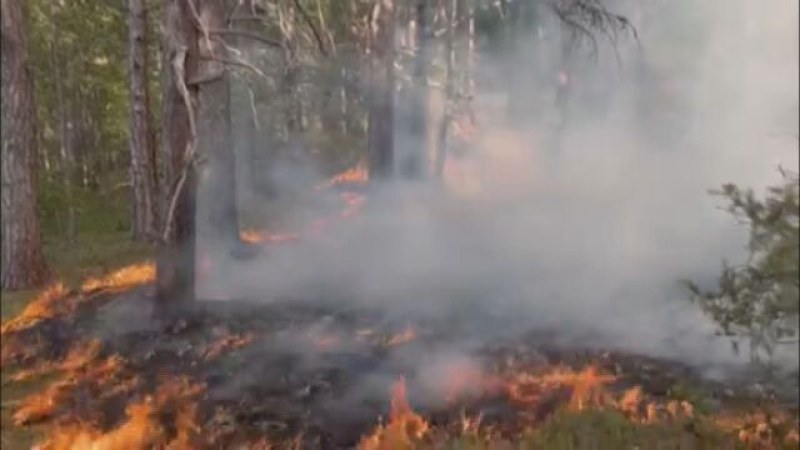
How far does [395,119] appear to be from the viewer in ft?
11.3

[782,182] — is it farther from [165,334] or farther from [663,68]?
[165,334]

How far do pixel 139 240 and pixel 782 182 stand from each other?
7.98 ft

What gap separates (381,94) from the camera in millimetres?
3336

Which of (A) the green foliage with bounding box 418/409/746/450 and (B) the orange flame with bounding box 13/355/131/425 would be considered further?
(B) the orange flame with bounding box 13/355/131/425

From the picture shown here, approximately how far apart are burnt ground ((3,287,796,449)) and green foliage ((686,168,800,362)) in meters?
0.17

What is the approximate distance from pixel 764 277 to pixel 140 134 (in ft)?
8.12

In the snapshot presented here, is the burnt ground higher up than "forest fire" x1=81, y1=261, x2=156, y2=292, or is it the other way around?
"forest fire" x1=81, y1=261, x2=156, y2=292

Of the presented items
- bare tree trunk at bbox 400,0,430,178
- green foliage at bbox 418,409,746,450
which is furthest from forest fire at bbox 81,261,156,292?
green foliage at bbox 418,409,746,450

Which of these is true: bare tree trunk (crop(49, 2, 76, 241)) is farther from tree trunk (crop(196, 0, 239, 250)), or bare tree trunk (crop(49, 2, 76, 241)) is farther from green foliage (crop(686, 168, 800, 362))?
green foliage (crop(686, 168, 800, 362))

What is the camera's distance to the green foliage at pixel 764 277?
2.07 m

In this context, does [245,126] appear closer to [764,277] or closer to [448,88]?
[448,88]

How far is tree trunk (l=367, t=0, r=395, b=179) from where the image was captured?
329 centimetres

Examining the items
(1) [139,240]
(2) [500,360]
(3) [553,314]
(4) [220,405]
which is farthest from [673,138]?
(1) [139,240]

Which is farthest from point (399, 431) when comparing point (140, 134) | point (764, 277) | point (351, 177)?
point (140, 134)
